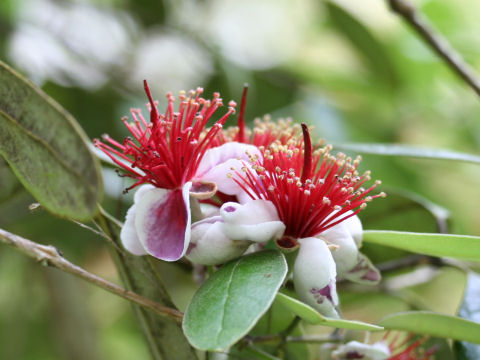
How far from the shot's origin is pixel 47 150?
0.59 metres

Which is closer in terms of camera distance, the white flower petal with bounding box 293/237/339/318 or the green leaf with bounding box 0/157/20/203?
the white flower petal with bounding box 293/237/339/318

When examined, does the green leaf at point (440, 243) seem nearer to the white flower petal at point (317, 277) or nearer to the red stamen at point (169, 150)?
the white flower petal at point (317, 277)

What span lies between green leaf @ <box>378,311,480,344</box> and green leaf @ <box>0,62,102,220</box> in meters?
0.47

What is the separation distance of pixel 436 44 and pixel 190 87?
0.90m

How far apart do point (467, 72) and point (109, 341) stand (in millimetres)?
1524

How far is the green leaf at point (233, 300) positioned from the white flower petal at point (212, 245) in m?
0.01

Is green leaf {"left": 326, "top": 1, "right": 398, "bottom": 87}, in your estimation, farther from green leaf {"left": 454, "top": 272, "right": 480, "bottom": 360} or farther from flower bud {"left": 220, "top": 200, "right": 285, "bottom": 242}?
flower bud {"left": 220, "top": 200, "right": 285, "bottom": 242}

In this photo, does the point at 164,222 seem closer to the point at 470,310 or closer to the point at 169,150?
the point at 169,150

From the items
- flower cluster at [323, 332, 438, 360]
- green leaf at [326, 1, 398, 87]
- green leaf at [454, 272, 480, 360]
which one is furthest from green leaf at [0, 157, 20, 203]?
green leaf at [326, 1, 398, 87]

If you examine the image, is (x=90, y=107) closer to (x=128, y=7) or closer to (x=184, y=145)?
(x=128, y=7)

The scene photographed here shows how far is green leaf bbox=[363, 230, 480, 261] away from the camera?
0.71 metres

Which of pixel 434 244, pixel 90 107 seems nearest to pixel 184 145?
pixel 434 244

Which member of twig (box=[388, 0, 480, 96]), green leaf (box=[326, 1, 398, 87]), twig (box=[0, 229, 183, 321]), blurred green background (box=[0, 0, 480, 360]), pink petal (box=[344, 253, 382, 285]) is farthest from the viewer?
green leaf (box=[326, 1, 398, 87])

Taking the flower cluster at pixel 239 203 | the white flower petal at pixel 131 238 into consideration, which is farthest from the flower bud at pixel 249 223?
the white flower petal at pixel 131 238
